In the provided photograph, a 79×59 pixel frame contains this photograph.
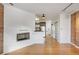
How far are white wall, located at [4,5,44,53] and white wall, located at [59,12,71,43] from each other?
2.37 meters

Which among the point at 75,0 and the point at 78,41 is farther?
the point at 78,41

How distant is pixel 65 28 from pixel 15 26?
4547mm

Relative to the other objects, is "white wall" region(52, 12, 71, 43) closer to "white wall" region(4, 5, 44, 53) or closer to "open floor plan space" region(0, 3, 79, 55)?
"open floor plan space" region(0, 3, 79, 55)

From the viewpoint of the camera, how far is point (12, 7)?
6469 millimetres

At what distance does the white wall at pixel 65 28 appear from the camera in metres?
9.76

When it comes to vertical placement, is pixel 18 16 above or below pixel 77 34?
above

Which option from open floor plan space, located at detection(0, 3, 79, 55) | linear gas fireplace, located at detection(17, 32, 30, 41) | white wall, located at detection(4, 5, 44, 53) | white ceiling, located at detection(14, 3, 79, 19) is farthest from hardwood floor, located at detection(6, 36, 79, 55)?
white ceiling, located at detection(14, 3, 79, 19)

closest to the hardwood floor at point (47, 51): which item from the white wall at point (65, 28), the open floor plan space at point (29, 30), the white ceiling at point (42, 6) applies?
the open floor plan space at point (29, 30)

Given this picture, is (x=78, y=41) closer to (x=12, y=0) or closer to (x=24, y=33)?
(x=24, y=33)

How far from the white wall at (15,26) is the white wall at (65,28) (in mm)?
2366

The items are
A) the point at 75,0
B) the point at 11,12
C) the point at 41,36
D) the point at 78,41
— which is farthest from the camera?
the point at 41,36
